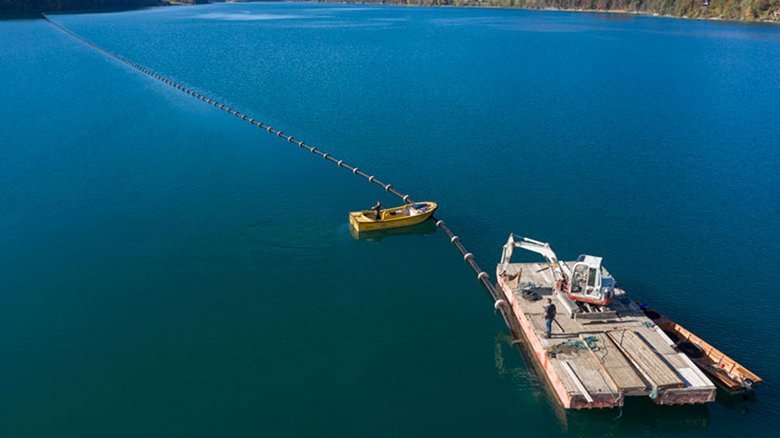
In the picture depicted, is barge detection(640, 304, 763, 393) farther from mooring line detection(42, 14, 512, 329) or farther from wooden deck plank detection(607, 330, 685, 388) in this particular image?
mooring line detection(42, 14, 512, 329)

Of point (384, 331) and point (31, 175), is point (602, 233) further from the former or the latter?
point (31, 175)

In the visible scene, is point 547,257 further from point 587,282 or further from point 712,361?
point 712,361

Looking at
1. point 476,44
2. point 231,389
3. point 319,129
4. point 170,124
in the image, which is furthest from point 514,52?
point 231,389

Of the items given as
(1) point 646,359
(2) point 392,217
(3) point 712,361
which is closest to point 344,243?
(2) point 392,217

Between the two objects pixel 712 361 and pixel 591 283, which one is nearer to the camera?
pixel 712 361

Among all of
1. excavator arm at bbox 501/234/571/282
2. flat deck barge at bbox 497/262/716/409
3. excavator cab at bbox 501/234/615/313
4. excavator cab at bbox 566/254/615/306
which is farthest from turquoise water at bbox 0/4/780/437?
excavator cab at bbox 566/254/615/306

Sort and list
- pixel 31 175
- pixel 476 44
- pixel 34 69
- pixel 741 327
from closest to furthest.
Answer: pixel 741 327 → pixel 31 175 → pixel 34 69 → pixel 476 44
